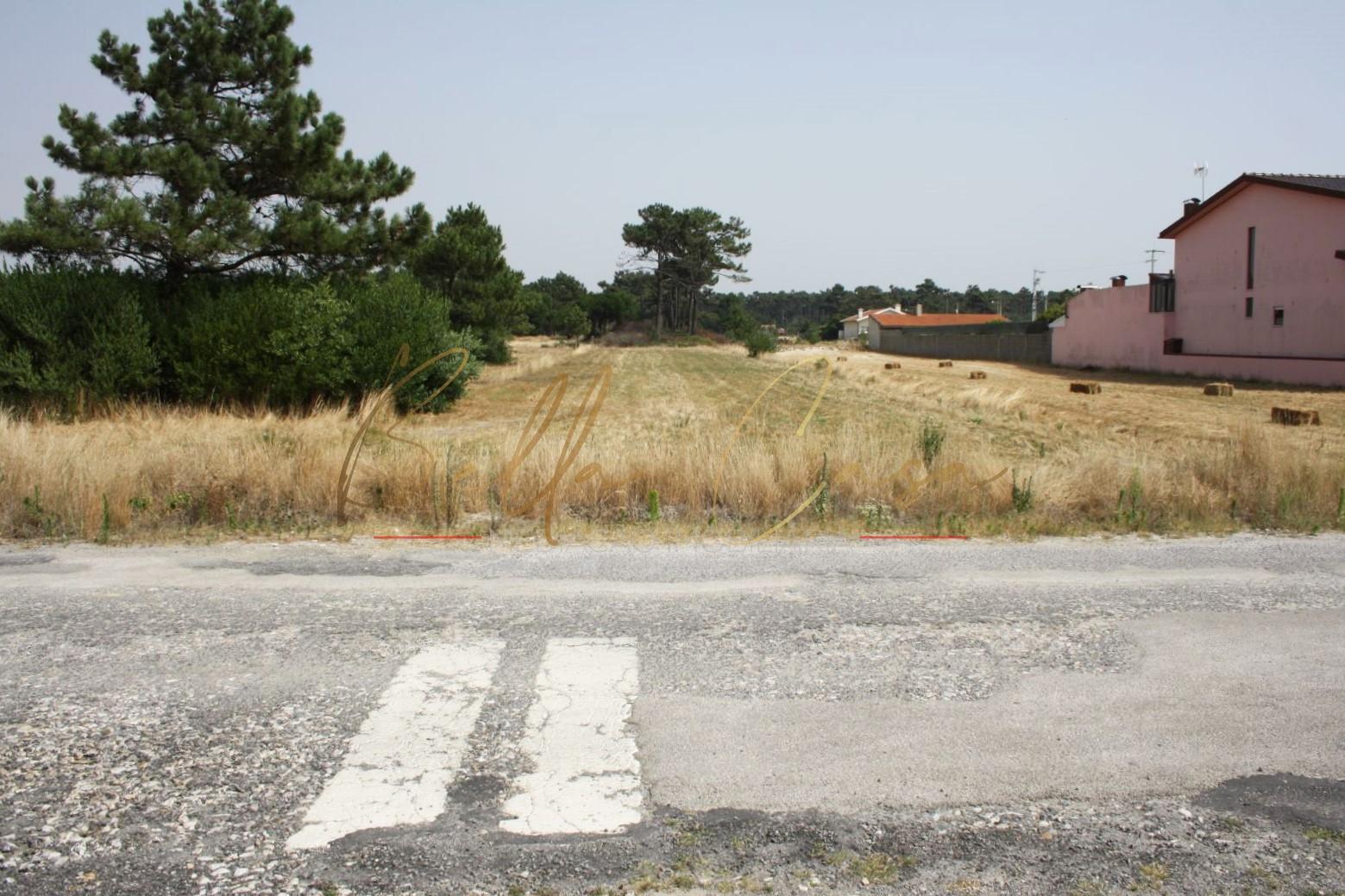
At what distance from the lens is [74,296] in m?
22.3

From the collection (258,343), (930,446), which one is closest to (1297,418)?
(930,446)

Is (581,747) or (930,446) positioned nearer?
(581,747)

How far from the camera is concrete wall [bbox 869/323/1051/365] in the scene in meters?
62.8

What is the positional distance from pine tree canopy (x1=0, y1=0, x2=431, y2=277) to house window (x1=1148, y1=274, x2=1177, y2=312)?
32.9 meters

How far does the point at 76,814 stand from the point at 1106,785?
3.89 metres

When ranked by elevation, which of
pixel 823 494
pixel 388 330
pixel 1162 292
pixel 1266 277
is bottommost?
pixel 823 494

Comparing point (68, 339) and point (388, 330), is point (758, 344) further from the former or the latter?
point (68, 339)

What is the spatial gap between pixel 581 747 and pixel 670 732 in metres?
0.41

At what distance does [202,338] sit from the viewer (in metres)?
23.1

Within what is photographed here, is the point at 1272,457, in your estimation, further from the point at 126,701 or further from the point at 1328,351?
the point at 1328,351

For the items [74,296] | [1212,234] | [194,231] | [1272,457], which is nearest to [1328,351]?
[1212,234]

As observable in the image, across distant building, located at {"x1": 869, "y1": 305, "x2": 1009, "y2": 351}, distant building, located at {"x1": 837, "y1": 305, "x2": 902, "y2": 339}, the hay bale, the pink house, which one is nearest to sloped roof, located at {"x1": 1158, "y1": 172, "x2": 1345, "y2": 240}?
the pink house

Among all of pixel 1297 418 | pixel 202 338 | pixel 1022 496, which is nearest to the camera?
pixel 1022 496

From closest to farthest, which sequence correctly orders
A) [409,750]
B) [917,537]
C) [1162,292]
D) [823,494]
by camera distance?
[409,750] < [917,537] < [823,494] < [1162,292]
